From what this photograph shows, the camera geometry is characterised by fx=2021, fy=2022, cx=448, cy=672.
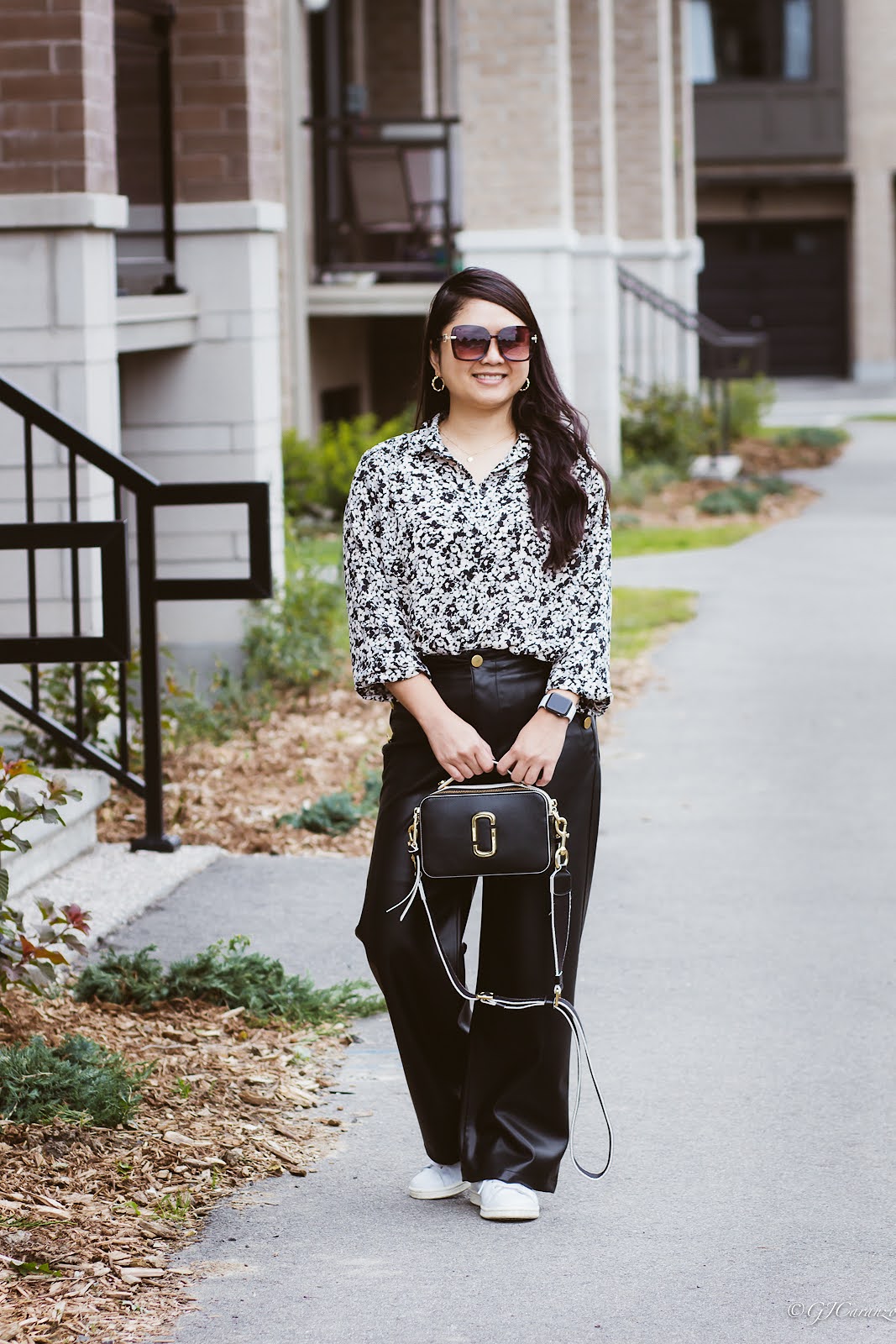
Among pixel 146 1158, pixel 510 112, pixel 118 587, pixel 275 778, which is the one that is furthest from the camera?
pixel 510 112

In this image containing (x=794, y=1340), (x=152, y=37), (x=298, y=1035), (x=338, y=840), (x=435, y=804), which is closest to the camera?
(x=794, y=1340)

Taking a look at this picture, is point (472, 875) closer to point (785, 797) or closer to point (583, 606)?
point (583, 606)

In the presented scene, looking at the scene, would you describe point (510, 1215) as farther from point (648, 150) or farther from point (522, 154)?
point (648, 150)

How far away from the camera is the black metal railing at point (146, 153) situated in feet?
28.9

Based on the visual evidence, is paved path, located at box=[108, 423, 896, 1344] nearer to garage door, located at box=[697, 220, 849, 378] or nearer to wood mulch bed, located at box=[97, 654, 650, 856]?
wood mulch bed, located at box=[97, 654, 650, 856]

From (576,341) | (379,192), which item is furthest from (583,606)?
(576,341)

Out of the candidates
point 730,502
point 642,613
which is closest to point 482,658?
point 642,613

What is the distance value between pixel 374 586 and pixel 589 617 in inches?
16.6

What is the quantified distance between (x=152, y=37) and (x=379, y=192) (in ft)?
24.7

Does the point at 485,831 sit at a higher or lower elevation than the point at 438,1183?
higher

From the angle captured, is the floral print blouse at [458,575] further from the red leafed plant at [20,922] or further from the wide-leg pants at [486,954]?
the red leafed plant at [20,922]

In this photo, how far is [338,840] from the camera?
7.05m

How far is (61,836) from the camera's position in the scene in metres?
6.45

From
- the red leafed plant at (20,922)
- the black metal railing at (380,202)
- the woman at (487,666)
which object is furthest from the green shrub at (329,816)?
the black metal railing at (380,202)
